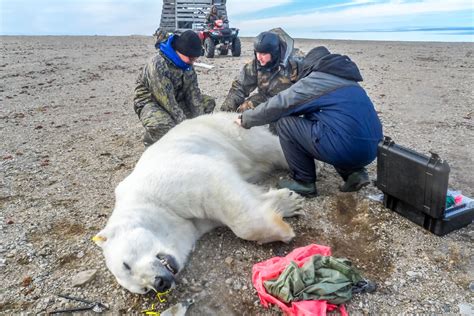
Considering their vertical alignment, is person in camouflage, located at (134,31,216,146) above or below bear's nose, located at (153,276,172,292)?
above

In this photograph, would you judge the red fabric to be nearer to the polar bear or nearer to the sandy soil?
the sandy soil

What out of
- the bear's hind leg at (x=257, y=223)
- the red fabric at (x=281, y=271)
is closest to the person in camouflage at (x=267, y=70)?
the bear's hind leg at (x=257, y=223)

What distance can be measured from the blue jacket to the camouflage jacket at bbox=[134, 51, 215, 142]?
78.6 inches

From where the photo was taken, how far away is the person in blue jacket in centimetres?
341

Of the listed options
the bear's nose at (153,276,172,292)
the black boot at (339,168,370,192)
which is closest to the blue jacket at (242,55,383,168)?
the black boot at (339,168,370,192)

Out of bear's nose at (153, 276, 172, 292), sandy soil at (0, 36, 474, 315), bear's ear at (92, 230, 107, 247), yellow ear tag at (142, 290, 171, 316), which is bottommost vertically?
yellow ear tag at (142, 290, 171, 316)

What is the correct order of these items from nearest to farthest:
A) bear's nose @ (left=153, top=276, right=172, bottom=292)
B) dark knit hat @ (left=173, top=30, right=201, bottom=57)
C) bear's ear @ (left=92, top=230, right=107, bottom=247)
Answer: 1. bear's nose @ (left=153, top=276, right=172, bottom=292)
2. bear's ear @ (left=92, top=230, right=107, bottom=247)
3. dark knit hat @ (left=173, top=30, right=201, bottom=57)

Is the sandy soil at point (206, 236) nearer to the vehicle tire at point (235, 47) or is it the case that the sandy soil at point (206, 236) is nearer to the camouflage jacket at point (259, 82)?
the camouflage jacket at point (259, 82)

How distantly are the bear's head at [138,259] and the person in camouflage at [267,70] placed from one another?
8.44 ft

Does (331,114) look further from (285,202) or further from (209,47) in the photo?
(209,47)

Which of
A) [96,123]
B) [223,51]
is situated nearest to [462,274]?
[96,123]

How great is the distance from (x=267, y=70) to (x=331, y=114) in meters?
1.81

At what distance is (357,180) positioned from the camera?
3.72 meters

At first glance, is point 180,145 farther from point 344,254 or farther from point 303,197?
point 344,254
